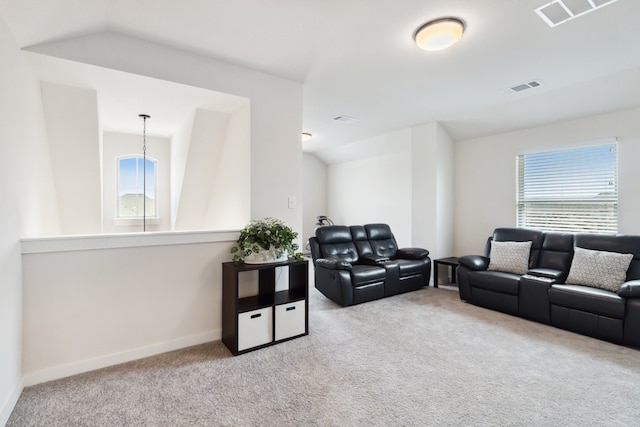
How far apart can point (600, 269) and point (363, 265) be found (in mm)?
2663

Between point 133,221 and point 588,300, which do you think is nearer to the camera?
point 588,300


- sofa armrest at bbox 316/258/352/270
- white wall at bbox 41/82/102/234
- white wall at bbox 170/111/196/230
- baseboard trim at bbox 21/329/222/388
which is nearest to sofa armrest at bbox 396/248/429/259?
sofa armrest at bbox 316/258/352/270

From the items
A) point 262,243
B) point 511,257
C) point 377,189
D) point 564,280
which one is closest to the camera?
point 262,243

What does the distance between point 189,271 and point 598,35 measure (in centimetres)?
411

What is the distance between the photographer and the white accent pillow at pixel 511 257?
3.84m

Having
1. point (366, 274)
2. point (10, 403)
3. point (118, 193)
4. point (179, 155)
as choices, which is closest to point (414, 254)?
point (366, 274)

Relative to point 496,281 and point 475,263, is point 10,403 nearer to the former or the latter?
point 496,281

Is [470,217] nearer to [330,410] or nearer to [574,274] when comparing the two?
[574,274]

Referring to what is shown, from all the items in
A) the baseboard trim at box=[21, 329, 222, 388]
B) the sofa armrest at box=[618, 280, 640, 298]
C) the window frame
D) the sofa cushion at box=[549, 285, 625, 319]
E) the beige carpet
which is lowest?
the beige carpet

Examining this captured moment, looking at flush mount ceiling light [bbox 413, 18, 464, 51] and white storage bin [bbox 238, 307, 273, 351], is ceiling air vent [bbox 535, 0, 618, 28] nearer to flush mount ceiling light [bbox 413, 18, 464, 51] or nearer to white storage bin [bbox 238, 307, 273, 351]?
flush mount ceiling light [bbox 413, 18, 464, 51]

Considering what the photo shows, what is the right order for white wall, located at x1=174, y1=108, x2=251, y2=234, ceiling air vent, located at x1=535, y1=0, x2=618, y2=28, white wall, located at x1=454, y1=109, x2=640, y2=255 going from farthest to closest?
white wall, located at x1=454, y1=109, x2=640, y2=255 < white wall, located at x1=174, y1=108, x2=251, y2=234 < ceiling air vent, located at x1=535, y1=0, x2=618, y2=28

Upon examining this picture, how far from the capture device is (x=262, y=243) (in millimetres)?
2830

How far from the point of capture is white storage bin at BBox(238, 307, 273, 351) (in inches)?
103

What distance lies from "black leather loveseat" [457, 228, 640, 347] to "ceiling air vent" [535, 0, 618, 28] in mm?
2401
